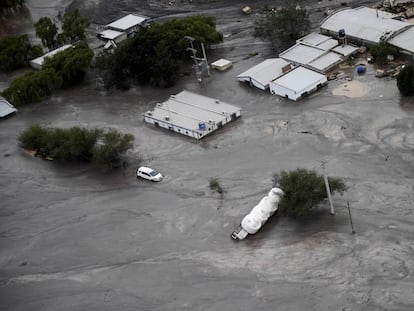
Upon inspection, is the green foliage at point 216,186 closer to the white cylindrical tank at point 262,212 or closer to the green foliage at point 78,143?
the white cylindrical tank at point 262,212

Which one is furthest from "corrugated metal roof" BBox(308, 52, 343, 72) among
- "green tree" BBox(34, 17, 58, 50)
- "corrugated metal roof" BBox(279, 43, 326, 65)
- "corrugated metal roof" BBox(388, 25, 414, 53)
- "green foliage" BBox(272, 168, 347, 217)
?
"green tree" BBox(34, 17, 58, 50)

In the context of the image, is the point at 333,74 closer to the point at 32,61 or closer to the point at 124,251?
the point at 124,251

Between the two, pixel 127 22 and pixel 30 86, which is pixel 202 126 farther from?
pixel 127 22

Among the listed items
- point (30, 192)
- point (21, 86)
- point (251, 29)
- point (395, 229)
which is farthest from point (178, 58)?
point (395, 229)

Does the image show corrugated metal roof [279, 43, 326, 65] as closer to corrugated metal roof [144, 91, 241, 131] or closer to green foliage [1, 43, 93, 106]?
corrugated metal roof [144, 91, 241, 131]

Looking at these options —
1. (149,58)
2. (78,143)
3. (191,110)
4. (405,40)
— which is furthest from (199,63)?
(405,40)
